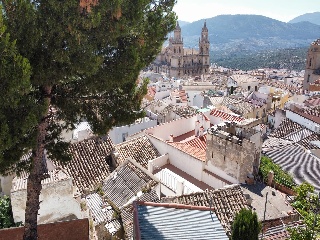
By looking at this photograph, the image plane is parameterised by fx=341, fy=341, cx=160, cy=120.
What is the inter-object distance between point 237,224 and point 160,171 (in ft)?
25.7

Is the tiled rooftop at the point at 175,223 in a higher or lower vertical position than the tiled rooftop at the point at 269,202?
higher

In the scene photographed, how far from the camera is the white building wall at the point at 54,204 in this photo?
43.0ft

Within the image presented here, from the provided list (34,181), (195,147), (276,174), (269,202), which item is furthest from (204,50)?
(34,181)

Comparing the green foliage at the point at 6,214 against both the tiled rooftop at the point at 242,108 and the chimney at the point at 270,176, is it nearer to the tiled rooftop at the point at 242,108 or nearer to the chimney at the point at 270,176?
the chimney at the point at 270,176

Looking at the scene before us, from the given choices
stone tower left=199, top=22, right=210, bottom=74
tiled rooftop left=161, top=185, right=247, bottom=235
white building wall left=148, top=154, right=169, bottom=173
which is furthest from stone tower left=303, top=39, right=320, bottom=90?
stone tower left=199, top=22, right=210, bottom=74

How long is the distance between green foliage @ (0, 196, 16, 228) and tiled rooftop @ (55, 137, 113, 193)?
3934 millimetres

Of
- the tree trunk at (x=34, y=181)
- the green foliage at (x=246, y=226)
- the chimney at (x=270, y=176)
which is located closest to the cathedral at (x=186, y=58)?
the chimney at (x=270, y=176)

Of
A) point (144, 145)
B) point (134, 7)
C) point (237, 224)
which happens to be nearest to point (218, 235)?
point (237, 224)

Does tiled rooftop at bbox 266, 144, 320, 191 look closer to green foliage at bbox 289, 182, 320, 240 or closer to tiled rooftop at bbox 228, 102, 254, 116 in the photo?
green foliage at bbox 289, 182, 320, 240

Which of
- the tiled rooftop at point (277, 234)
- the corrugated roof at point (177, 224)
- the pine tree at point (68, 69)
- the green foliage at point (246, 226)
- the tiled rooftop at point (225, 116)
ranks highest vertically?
the pine tree at point (68, 69)

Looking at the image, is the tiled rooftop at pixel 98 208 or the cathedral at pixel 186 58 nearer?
the tiled rooftop at pixel 98 208

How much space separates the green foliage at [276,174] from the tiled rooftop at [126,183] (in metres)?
5.29

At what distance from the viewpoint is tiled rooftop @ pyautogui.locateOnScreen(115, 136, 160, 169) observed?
1968 cm

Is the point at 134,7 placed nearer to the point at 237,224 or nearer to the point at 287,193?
the point at 237,224
